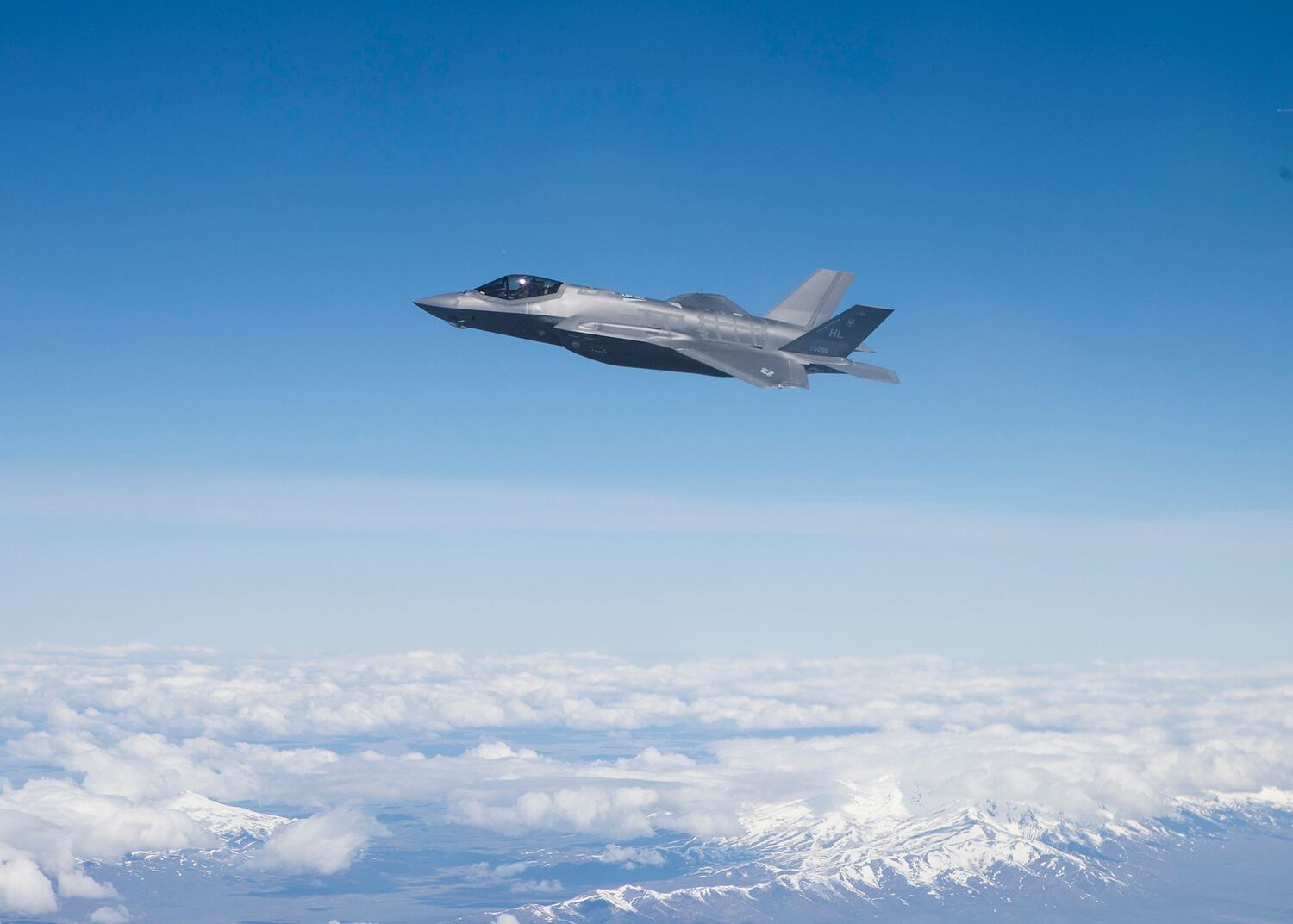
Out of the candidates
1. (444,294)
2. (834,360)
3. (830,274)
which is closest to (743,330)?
(834,360)

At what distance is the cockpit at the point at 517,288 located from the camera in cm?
5291

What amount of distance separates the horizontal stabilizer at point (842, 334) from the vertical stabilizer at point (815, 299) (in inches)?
224

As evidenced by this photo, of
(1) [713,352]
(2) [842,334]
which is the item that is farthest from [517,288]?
(2) [842,334]

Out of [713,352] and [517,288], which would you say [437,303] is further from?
[713,352]

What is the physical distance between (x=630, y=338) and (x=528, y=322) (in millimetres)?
6198

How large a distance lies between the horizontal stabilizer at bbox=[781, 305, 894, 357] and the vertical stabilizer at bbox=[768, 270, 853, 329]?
5.69 meters

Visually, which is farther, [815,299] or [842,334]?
[815,299]

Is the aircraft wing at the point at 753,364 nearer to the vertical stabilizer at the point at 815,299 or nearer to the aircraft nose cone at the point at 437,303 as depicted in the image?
the vertical stabilizer at the point at 815,299

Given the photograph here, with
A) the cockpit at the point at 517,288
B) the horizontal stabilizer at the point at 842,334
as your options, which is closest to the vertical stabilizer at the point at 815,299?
the horizontal stabilizer at the point at 842,334

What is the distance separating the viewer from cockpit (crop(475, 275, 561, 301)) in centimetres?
5291

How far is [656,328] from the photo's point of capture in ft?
169

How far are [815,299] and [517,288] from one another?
60.9 feet

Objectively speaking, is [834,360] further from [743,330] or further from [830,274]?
[830,274]

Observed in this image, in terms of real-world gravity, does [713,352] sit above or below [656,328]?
below
